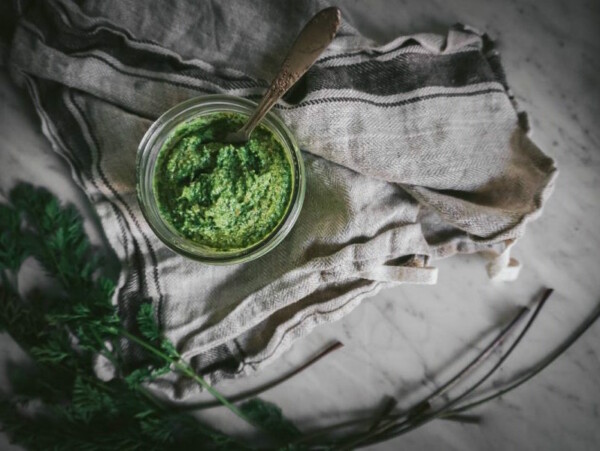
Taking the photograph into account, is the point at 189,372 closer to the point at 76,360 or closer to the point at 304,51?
the point at 76,360

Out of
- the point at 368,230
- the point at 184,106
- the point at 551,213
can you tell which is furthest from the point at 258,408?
the point at 551,213

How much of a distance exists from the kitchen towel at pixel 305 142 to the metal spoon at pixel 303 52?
0.10 meters

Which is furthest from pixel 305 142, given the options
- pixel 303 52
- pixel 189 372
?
pixel 189 372

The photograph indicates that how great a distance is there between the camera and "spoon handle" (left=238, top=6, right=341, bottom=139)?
0.79 metres

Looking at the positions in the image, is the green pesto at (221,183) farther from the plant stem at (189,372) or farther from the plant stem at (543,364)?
the plant stem at (543,364)

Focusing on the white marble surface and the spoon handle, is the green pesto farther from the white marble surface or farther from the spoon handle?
the white marble surface

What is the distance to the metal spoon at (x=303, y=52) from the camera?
31.2 inches

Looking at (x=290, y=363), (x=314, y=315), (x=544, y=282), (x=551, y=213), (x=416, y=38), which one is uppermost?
(x=416, y=38)

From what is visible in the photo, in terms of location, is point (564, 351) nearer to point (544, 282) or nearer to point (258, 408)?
point (544, 282)

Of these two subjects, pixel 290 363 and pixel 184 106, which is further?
pixel 290 363

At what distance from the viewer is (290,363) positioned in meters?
1.13

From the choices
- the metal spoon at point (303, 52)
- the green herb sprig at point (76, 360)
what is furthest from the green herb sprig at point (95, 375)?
the metal spoon at point (303, 52)

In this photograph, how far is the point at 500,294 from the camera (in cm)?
112

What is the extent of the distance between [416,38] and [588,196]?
0.51 meters
